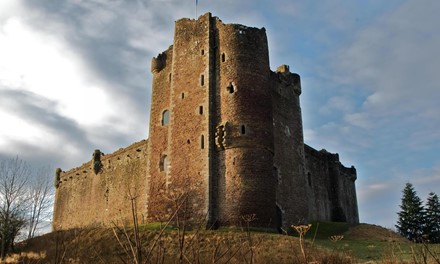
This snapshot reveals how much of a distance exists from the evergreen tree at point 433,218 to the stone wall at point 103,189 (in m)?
25.4

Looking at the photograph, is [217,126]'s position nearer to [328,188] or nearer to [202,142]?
[202,142]

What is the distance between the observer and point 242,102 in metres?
23.5

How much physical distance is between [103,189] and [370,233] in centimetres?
1997

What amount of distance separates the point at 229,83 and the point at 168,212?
7.77 m

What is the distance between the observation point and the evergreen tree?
38062 millimetres

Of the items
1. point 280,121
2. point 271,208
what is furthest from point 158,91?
point 271,208

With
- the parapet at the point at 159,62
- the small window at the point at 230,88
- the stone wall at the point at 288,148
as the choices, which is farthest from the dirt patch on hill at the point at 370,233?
the parapet at the point at 159,62

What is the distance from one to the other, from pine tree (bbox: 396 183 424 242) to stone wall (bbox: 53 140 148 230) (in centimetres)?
2518

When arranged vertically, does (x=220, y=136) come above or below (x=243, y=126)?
below

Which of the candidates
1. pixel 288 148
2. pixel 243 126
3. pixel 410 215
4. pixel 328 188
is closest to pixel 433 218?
pixel 410 215

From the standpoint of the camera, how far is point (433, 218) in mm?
39750

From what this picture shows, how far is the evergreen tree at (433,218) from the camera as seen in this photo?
3806 centimetres

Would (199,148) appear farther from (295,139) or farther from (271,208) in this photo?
(295,139)

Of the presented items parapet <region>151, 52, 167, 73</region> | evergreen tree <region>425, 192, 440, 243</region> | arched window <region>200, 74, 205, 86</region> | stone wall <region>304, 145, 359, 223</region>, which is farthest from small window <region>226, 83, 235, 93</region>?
evergreen tree <region>425, 192, 440, 243</region>
